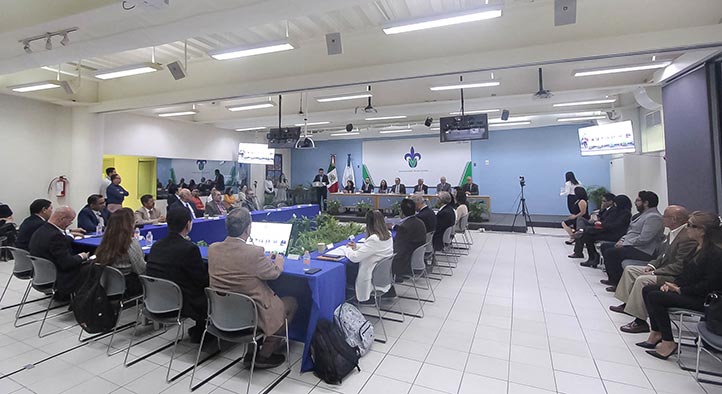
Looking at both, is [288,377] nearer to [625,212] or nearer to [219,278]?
[219,278]

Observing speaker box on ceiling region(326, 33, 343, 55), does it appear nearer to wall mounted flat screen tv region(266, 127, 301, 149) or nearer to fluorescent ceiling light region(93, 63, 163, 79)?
fluorescent ceiling light region(93, 63, 163, 79)

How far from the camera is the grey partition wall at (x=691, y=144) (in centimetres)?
422

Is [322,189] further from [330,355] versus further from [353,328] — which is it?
[330,355]

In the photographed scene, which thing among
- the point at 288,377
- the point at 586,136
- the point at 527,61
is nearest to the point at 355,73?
the point at 527,61

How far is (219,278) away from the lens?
2307 mm

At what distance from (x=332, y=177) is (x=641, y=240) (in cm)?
1136

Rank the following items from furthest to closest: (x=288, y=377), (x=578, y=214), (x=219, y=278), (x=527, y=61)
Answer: (x=578, y=214) < (x=527, y=61) < (x=288, y=377) < (x=219, y=278)

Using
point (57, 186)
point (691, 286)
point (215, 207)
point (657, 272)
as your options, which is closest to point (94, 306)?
point (215, 207)

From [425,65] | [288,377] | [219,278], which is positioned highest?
[425,65]

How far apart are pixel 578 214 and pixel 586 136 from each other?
2.26 m

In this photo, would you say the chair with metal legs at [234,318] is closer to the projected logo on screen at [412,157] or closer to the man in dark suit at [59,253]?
the man in dark suit at [59,253]

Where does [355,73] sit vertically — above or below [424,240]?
above

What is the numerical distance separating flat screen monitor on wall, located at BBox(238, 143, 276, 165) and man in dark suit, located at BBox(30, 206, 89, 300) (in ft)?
24.8

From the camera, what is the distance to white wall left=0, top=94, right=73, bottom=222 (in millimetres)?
6492
